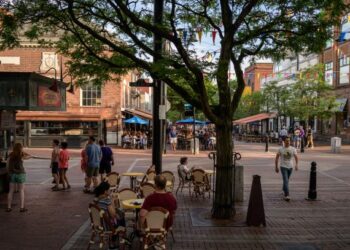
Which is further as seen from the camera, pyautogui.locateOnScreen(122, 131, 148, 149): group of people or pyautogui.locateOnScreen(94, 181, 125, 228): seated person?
pyautogui.locateOnScreen(122, 131, 148, 149): group of people

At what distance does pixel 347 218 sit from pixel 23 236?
677 centimetres

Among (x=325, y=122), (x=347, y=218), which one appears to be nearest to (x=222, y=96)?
(x=347, y=218)

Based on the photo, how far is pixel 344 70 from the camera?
4756 centimetres

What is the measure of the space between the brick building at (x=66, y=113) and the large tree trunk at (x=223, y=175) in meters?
28.9

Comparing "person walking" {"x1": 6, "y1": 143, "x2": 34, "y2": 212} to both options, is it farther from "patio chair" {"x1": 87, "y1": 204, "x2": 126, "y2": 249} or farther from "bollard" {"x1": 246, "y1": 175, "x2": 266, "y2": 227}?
"bollard" {"x1": 246, "y1": 175, "x2": 266, "y2": 227}

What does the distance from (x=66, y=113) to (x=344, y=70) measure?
83.3ft

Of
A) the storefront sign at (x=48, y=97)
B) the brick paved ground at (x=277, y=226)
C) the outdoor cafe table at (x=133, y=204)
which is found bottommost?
the brick paved ground at (x=277, y=226)

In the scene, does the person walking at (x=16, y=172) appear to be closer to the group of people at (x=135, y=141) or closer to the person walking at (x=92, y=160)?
the person walking at (x=92, y=160)

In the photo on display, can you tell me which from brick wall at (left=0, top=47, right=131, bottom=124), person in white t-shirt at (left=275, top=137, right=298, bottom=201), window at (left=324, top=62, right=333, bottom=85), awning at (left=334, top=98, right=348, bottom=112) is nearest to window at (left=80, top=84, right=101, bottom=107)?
brick wall at (left=0, top=47, right=131, bottom=124)

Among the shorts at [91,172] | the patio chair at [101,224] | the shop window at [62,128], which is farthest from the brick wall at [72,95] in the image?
the patio chair at [101,224]

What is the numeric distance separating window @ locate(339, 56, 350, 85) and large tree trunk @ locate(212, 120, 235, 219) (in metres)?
38.6

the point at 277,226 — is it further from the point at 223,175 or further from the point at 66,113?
the point at 66,113

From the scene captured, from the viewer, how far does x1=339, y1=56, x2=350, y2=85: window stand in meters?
46.7

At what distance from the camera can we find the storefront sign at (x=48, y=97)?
1418cm
